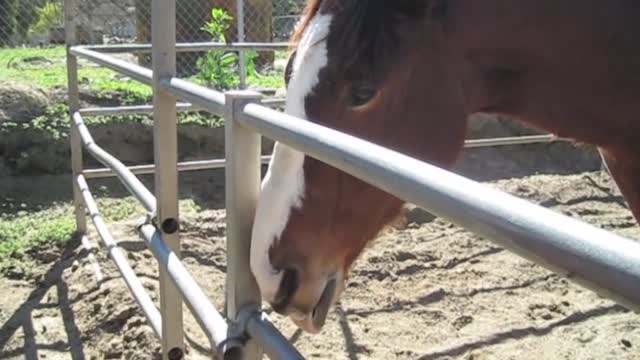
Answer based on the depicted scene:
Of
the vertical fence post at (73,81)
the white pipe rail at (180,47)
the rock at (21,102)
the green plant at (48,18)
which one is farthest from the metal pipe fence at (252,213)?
the green plant at (48,18)

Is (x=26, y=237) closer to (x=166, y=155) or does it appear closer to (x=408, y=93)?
(x=166, y=155)

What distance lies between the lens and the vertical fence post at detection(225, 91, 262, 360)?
130 cm

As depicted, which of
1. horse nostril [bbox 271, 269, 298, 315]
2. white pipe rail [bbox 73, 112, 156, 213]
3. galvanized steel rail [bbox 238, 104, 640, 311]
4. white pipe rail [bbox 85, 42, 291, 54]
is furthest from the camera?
white pipe rail [bbox 85, 42, 291, 54]

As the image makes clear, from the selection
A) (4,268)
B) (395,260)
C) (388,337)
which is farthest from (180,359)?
(4,268)

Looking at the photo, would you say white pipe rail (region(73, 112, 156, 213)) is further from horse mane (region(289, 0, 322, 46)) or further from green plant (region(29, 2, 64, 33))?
green plant (region(29, 2, 64, 33))

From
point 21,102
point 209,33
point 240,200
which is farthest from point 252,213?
point 209,33

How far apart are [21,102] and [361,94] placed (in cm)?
566

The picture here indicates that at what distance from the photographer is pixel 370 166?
2.57ft

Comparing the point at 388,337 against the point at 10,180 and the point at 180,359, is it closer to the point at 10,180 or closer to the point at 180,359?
the point at 180,359

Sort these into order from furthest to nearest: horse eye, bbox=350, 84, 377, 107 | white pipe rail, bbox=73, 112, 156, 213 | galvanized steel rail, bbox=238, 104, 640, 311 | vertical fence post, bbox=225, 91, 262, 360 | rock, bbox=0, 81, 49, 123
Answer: rock, bbox=0, 81, 49, 123, white pipe rail, bbox=73, 112, 156, 213, horse eye, bbox=350, 84, 377, 107, vertical fence post, bbox=225, 91, 262, 360, galvanized steel rail, bbox=238, 104, 640, 311

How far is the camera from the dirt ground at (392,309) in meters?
2.90

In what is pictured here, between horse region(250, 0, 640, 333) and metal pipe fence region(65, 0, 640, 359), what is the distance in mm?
77

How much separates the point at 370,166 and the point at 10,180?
5.85m

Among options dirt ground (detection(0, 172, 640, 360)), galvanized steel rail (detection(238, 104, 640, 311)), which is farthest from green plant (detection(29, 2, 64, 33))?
galvanized steel rail (detection(238, 104, 640, 311))
